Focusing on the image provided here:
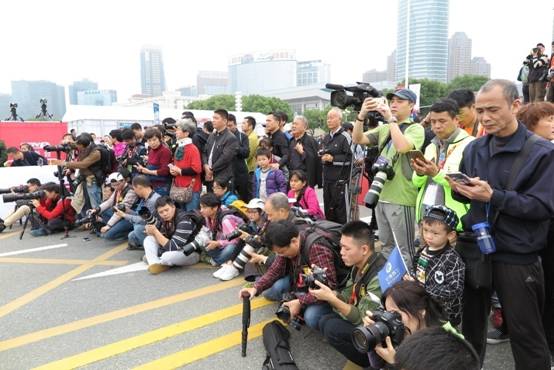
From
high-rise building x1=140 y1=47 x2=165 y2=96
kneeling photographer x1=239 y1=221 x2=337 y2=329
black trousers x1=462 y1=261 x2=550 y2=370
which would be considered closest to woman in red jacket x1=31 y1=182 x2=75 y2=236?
kneeling photographer x1=239 y1=221 x2=337 y2=329

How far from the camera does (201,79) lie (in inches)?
6806

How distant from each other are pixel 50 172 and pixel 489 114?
27.6 feet

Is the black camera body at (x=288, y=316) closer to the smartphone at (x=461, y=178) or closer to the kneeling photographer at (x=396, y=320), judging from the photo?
the kneeling photographer at (x=396, y=320)

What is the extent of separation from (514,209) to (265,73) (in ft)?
416

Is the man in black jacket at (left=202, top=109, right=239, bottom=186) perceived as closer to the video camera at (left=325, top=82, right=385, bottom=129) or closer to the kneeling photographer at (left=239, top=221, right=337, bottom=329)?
the video camera at (left=325, top=82, right=385, bottom=129)

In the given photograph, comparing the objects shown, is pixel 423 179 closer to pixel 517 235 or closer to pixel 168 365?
pixel 517 235

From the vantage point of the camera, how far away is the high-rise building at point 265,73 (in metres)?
121

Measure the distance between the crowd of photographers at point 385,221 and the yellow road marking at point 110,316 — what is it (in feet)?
0.99

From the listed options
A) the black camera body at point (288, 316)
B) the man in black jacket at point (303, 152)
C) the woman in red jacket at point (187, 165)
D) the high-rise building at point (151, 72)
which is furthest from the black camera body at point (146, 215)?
the high-rise building at point (151, 72)

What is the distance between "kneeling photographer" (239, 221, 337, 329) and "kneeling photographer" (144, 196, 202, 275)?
5.73 ft

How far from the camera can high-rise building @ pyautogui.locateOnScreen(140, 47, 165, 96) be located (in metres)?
188

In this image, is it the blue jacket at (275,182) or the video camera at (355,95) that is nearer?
the video camera at (355,95)

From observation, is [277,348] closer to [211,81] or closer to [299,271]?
[299,271]

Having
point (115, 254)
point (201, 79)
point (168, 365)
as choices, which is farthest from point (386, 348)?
point (201, 79)
